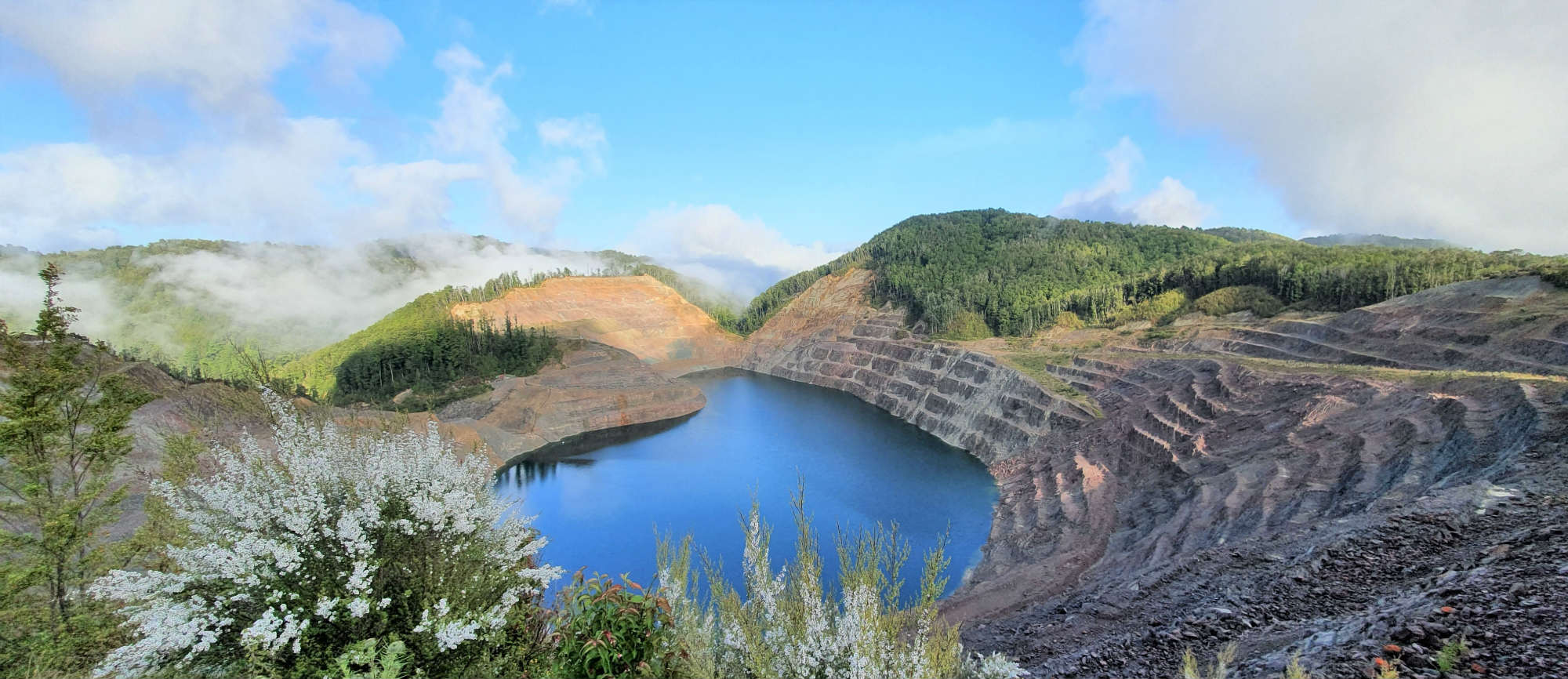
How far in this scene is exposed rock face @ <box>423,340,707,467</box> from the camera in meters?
55.9

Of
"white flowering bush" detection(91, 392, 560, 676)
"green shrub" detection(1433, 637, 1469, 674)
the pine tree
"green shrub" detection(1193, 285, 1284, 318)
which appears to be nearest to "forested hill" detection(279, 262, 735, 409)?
the pine tree

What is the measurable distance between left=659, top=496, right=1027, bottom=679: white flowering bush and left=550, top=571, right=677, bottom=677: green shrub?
25 cm

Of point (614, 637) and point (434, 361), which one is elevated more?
point (434, 361)

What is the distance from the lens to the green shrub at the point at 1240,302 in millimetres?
62031

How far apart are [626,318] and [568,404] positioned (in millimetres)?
56489

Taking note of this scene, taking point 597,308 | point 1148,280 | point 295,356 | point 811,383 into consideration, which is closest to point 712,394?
point 811,383

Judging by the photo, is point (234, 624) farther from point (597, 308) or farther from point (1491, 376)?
point (597, 308)

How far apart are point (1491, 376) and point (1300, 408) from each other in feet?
20.4

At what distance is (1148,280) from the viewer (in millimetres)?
84750

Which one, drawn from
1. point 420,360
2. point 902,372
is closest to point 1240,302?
point 902,372

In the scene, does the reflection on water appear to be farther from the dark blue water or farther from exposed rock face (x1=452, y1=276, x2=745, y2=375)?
exposed rock face (x1=452, y1=276, x2=745, y2=375)

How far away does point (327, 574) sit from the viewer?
4801 millimetres

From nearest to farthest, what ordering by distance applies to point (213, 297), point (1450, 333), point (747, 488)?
point (1450, 333) < point (747, 488) < point (213, 297)

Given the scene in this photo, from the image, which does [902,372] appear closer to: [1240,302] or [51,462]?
[1240,302]
